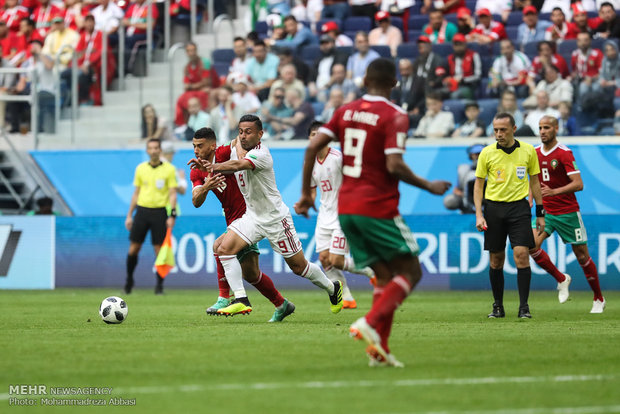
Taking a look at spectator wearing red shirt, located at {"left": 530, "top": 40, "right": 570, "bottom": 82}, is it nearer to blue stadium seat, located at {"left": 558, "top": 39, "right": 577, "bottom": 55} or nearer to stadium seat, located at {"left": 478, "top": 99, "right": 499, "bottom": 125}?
blue stadium seat, located at {"left": 558, "top": 39, "right": 577, "bottom": 55}

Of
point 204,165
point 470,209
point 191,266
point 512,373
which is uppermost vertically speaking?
point 204,165

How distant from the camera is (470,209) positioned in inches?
780

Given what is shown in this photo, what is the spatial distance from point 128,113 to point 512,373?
59.5ft

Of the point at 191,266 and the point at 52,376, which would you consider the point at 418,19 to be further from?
the point at 52,376

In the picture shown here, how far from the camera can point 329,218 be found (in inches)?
572

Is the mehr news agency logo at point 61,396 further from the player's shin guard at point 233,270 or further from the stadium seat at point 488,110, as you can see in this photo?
the stadium seat at point 488,110

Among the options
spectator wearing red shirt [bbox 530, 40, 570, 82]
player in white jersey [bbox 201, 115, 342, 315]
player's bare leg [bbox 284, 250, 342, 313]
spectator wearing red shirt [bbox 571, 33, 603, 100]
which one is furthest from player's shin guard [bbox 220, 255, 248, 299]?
spectator wearing red shirt [bbox 530, 40, 570, 82]

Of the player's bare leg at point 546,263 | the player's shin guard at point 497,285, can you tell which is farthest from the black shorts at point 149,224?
the player's shin guard at point 497,285

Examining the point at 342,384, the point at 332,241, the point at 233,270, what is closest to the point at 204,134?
A: the point at 233,270

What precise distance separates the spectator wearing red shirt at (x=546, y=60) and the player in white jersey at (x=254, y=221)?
9680mm

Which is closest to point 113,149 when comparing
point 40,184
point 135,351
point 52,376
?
point 40,184

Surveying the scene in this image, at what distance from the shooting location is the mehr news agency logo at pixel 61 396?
632cm

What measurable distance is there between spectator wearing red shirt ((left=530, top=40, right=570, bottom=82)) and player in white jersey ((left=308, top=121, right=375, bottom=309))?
7.35m

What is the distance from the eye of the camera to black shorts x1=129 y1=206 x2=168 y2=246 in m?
18.4
